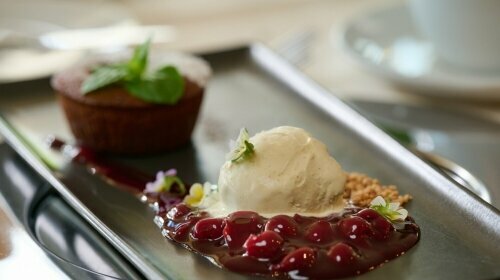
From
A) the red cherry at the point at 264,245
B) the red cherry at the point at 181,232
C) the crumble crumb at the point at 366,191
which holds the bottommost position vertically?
the crumble crumb at the point at 366,191

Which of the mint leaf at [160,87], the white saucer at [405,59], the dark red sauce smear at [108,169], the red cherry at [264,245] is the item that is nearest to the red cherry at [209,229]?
the red cherry at [264,245]

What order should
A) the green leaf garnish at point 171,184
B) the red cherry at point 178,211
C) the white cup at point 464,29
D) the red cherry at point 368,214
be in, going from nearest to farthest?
the red cherry at point 368,214, the red cherry at point 178,211, the green leaf garnish at point 171,184, the white cup at point 464,29

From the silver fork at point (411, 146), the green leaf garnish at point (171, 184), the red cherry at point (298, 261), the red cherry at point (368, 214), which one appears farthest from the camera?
the silver fork at point (411, 146)

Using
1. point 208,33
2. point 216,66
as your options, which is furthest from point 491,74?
point 208,33

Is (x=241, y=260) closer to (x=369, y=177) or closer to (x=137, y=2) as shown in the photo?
(x=369, y=177)

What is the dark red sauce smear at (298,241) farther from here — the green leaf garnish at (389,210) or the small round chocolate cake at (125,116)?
the small round chocolate cake at (125,116)
